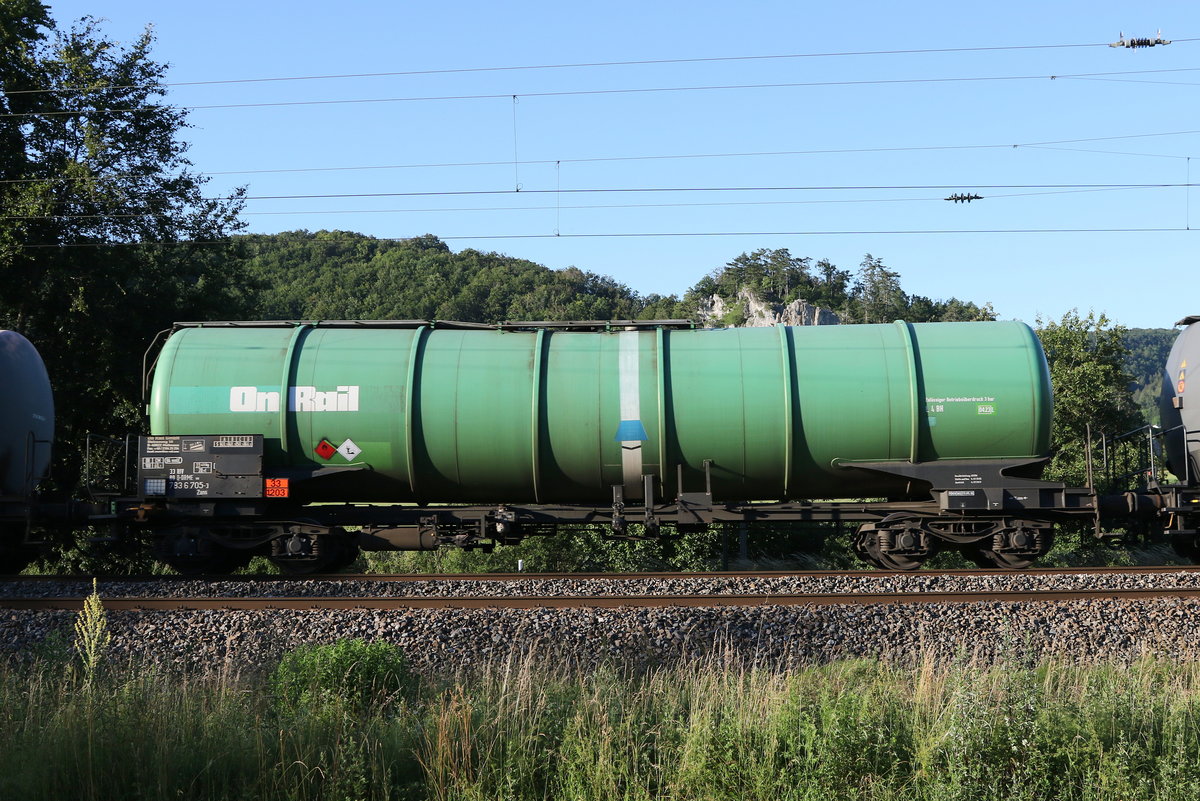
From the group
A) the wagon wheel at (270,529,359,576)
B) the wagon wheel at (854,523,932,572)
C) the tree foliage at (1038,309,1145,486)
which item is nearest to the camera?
the wagon wheel at (270,529,359,576)

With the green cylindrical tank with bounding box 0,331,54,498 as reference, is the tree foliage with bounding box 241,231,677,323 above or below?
above

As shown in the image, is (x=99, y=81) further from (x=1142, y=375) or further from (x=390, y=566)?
(x=1142, y=375)

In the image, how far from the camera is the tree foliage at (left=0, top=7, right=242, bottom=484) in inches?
891

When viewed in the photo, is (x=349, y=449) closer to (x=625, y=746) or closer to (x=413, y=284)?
(x=625, y=746)

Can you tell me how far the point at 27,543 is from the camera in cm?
1422

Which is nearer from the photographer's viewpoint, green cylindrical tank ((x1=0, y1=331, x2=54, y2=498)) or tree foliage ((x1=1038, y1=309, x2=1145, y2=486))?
green cylindrical tank ((x1=0, y1=331, x2=54, y2=498))

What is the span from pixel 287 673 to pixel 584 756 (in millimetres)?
3052

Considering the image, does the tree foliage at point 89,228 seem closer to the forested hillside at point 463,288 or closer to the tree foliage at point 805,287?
the forested hillside at point 463,288

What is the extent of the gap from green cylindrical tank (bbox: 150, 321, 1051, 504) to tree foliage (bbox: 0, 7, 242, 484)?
1107 cm

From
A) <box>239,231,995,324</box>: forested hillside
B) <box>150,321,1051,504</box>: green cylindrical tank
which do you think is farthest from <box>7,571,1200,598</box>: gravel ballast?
<box>239,231,995,324</box>: forested hillside

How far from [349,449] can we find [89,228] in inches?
584

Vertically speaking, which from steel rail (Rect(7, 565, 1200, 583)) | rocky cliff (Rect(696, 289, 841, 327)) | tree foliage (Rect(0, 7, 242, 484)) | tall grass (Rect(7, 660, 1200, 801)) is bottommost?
steel rail (Rect(7, 565, 1200, 583))

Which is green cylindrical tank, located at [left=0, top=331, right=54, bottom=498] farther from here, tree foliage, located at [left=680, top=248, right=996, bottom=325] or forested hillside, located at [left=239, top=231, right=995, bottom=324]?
tree foliage, located at [left=680, top=248, right=996, bottom=325]

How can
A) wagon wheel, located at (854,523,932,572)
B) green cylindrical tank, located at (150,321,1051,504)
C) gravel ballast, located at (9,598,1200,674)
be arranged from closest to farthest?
gravel ballast, located at (9,598,1200,674), green cylindrical tank, located at (150,321,1051,504), wagon wheel, located at (854,523,932,572)
